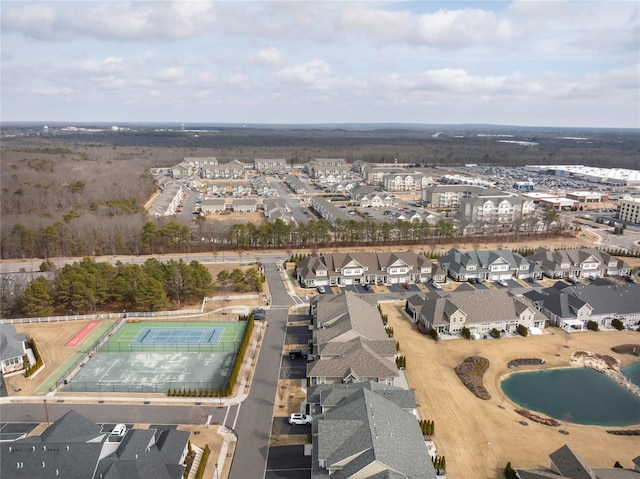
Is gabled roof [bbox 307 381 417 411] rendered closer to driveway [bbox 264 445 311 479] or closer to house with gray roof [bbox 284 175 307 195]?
driveway [bbox 264 445 311 479]

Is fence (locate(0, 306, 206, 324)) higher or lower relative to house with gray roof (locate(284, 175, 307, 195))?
lower

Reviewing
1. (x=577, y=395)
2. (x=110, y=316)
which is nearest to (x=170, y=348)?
(x=110, y=316)

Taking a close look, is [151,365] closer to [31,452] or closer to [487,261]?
[31,452]

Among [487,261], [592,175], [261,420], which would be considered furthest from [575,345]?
[592,175]

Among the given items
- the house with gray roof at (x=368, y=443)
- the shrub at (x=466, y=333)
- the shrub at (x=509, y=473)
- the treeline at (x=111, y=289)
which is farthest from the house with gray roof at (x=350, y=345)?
the treeline at (x=111, y=289)

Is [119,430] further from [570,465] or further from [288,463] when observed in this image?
[570,465]

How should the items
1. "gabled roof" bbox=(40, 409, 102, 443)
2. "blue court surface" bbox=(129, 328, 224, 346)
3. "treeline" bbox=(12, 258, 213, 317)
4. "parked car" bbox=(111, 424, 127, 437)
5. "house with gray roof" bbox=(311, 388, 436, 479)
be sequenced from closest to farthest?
"house with gray roof" bbox=(311, 388, 436, 479) < "gabled roof" bbox=(40, 409, 102, 443) < "parked car" bbox=(111, 424, 127, 437) < "blue court surface" bbox=(129, 328, 224, 346) < "treeline" bbox=(12, 258, 213, 317)

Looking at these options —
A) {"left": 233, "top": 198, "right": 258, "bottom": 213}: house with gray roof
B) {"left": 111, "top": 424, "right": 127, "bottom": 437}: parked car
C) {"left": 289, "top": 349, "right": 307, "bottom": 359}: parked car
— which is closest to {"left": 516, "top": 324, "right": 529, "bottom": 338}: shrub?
{"left": 289, "top": 349, "right": 307, "bottom": 359}: parked car
